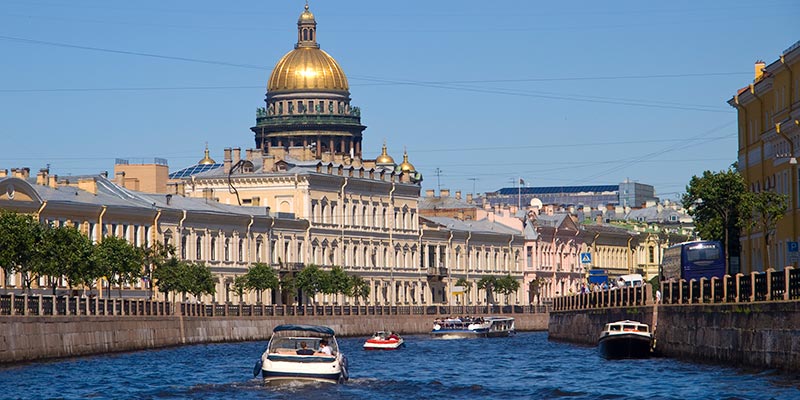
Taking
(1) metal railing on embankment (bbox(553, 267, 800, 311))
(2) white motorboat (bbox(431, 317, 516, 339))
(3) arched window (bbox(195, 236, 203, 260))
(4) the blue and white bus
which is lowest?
(2) white motorboat (bbox(431, 317, 516, 339))

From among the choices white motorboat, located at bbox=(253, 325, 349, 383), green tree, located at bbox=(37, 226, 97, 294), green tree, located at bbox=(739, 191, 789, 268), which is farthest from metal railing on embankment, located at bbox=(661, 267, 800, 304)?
green tree, located at bbox=(37, 226, 97, 294)

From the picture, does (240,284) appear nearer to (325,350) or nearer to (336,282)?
(336,282)

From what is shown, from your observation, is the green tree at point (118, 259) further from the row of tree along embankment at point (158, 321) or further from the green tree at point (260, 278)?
the green tree at point (260, 278)

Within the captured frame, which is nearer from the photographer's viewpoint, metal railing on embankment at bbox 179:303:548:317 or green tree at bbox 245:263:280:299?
metal railing on embankment at bbox 179:303:548:317

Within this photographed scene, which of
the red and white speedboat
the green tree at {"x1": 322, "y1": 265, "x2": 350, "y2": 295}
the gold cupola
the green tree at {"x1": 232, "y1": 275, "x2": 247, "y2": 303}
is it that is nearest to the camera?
the red and white speedboat

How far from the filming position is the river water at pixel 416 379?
4484cm

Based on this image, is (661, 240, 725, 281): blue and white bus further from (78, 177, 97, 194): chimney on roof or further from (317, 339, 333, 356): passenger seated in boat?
(78, 177, 97, 194): chimney on roof

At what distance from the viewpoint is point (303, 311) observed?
10169 cm

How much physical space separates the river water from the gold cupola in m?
87.9

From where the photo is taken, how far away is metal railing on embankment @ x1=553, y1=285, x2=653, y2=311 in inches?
2599

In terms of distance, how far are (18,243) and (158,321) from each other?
10.0 meters

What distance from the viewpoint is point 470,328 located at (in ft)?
344

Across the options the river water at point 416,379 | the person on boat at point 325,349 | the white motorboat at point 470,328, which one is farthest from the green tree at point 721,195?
the white motorboat at point 470,328

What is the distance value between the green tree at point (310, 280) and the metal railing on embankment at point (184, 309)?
2540mm
